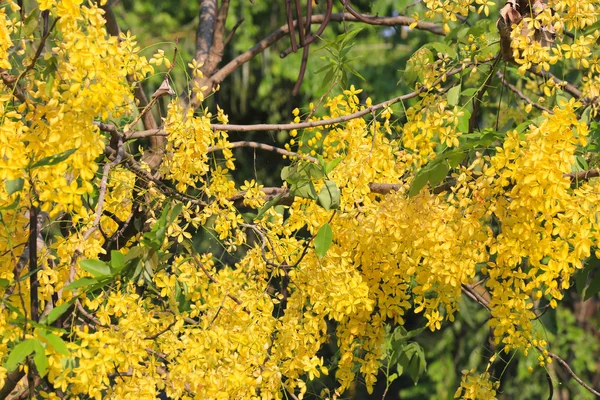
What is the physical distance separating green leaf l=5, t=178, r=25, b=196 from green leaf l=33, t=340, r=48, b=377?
0.55 feet

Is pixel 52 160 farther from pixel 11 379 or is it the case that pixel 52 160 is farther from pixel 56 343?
pixel 11 379

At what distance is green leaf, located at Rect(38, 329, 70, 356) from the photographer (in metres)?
0.90

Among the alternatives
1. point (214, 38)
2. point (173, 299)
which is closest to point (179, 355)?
point (173, 299)

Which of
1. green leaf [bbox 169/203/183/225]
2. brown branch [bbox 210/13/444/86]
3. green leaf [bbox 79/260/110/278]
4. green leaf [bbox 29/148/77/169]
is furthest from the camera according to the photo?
brown branch [bbox 210/13/444/86]

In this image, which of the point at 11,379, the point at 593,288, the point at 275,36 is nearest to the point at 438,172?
the point at 593,288

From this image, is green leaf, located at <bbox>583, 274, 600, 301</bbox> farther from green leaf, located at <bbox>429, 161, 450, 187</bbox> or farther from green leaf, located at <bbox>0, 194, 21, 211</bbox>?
green leaf, located at <bbox>0, 194, 21, 211</bbox>

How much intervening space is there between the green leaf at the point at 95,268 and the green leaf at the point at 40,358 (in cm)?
11

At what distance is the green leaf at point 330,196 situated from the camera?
1.18m

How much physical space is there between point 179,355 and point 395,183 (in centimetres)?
46

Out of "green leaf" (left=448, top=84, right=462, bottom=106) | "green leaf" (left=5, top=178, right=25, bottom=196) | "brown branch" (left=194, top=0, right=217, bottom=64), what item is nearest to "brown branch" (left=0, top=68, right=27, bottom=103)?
"green leaf" (left=5, top=178, right=25, bottom=196)

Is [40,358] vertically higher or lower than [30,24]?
lower

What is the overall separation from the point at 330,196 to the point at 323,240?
0.24 feet

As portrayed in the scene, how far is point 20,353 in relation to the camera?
0.90 meters

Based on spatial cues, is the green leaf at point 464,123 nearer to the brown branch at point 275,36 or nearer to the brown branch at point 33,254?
the brown branch at point 275,36
